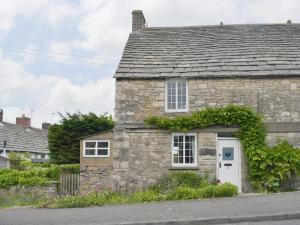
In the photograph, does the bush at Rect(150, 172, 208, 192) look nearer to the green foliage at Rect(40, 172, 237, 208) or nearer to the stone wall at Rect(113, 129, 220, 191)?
the stone wall at Rect(113, 129, 220, 191)

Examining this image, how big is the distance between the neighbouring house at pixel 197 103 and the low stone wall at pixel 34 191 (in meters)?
3.99

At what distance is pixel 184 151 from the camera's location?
20.6m

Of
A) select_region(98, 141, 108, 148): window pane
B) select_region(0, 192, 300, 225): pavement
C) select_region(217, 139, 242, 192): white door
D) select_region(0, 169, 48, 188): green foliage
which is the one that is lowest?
select_region(0, 192, 300, 225): pavement

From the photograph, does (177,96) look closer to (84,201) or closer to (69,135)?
(84,201)

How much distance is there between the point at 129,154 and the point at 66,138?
12766 millimetres

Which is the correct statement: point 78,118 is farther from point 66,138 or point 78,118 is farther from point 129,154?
point 129,154

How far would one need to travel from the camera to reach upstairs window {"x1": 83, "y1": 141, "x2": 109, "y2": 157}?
2495cm

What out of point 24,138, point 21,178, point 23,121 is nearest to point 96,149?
point 21,178

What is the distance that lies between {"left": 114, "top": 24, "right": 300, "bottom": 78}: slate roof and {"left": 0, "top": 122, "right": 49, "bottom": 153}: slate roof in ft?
81.6

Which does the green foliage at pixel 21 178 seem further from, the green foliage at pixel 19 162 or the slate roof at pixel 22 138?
the slate roof at pixel 22 138

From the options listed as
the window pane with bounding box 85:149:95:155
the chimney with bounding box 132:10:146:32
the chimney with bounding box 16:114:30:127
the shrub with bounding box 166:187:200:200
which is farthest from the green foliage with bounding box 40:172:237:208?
the chimney with bounding box 16:114:30:127

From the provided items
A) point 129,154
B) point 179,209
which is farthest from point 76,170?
point 179,209

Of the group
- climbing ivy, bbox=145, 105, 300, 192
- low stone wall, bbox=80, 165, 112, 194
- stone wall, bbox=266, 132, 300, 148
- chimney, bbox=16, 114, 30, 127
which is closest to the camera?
climbing ivy, bbox=145, 105, 300, 192

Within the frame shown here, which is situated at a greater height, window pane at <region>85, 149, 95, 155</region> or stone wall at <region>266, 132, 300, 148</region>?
stone wall at <region>266, 132, 300, 148</region>
